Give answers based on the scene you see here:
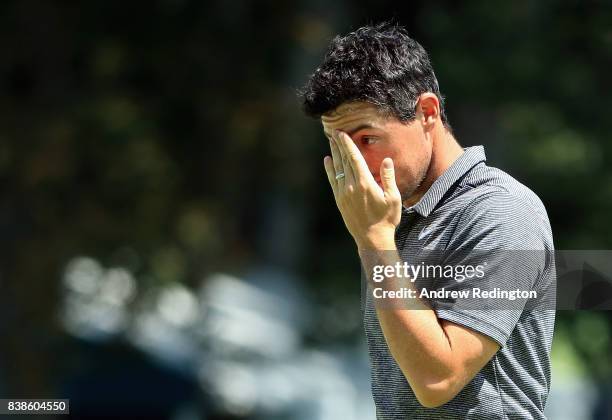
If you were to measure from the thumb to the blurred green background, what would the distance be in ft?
20.5

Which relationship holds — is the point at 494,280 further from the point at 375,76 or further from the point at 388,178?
the point at 375,76

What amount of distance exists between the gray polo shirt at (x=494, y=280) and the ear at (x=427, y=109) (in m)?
0.13

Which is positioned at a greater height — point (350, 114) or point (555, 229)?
point (555, 229)

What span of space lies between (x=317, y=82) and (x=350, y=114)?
14 centimetres

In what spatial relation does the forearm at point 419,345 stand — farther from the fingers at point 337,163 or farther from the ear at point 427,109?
the ear at point 427,109

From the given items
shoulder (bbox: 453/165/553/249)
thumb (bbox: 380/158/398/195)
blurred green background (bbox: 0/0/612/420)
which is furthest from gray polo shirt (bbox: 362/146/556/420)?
blurred green background (bbox: 0/0/612/420)

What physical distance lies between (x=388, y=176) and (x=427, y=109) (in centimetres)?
23

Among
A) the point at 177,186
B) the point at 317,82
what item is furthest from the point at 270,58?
the point at 317,82

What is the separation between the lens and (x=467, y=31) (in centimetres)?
1018

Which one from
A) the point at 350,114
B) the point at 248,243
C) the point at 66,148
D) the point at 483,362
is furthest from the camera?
the point at 248,243

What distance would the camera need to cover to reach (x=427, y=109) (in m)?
2.78

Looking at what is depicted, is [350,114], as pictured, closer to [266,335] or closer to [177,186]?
[177,186]

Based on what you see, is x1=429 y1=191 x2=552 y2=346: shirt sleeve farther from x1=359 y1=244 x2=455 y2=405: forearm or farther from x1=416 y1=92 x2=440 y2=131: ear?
x1=416 y1=92 x2=440 y2=131: ear

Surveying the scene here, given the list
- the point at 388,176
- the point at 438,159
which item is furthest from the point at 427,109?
the point at 388,176
